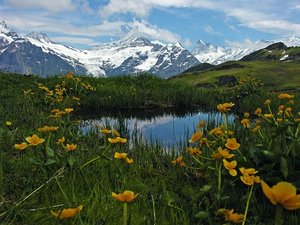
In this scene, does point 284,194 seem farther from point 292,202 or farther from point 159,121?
point 159,121

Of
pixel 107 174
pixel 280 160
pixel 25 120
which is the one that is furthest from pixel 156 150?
pixel 25 120

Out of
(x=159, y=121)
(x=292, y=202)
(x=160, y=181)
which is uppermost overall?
(x=292, y=202)

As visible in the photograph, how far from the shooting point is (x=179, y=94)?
59.0ft

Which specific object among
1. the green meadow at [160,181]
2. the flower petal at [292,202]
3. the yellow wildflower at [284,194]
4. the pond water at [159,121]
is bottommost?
the pond water at [159,121]

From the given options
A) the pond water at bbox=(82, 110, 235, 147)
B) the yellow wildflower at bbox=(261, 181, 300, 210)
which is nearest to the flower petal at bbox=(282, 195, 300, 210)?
the yellow wildflower at bbox=(261, 181, 300, 210)

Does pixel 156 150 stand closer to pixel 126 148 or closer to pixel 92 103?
pixel 126 148

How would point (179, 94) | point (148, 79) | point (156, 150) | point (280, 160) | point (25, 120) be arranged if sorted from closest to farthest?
point (280, 160) < point (156, 150) < point (25, 120) < point (179, 94) < point (148, 79)

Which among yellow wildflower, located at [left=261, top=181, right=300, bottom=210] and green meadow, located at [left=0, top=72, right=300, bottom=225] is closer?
yellow wildflower, located at [left=261, top=181, right=300, bottom=210]

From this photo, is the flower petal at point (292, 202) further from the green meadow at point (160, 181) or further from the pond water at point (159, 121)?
the pond water at point (159, 121)

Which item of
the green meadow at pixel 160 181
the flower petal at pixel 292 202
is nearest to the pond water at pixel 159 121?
the green meadow at pixel 160 181

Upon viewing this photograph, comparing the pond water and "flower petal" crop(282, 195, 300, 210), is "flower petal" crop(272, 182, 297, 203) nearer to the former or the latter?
"flower petal" crop(282, 195, 300, 210)

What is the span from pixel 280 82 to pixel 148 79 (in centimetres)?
2902

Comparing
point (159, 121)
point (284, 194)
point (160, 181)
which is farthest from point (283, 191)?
point (159, 121)

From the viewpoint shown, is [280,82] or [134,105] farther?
[280,82]
